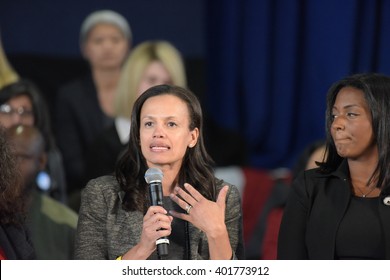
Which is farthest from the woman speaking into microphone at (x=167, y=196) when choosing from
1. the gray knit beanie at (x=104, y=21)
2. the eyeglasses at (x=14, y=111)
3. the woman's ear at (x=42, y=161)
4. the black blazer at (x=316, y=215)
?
the gray knit beanie at (x=104, y=21)

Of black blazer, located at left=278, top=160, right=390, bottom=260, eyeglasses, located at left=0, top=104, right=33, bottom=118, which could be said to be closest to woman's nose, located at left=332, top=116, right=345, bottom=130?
black blazer, located at left=278, top=160, right=390, bottom=260

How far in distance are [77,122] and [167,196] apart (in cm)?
232

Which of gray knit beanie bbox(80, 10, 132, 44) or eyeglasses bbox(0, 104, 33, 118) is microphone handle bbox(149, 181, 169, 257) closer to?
eyeglasses bbox(0, 104, 33, 118)

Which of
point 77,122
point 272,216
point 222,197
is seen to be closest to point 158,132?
point 222,197

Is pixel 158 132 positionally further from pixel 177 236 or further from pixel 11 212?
pixel 11 212

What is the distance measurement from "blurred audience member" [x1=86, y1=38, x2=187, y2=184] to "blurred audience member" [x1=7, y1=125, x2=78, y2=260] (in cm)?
58

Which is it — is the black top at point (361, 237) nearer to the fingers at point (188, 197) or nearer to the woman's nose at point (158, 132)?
the fingers at point (188, 197)

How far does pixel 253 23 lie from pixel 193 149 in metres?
2.37

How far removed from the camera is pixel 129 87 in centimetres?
419

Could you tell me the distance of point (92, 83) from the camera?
4.83m

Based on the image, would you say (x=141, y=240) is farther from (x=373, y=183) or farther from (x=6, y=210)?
(x=373, y=183)
